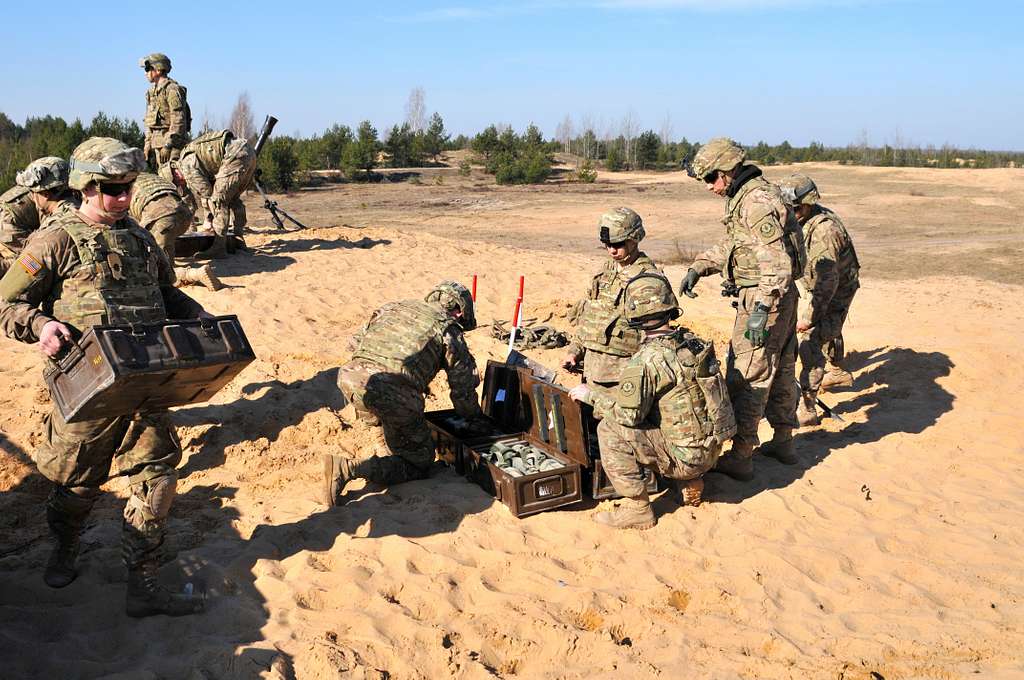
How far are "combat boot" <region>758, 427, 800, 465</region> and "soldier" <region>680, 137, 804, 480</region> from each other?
304 millimetres

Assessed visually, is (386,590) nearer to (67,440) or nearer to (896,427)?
(67,440)

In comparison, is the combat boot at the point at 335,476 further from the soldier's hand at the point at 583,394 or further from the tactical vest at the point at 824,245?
the tactical vest at the point at 824,245

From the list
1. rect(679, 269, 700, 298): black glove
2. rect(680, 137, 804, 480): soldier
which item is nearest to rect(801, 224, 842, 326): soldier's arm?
rect(680, 137, 804, 480): soldier

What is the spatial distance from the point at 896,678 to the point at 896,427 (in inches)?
168

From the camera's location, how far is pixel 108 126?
28281 mm

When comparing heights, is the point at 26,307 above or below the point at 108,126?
below

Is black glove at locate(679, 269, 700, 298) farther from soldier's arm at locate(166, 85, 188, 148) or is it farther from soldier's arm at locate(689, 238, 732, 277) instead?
soldier's arm at locate(166, 85, 188, 148)

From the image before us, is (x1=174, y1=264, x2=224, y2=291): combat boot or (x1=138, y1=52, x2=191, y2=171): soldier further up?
(x1=138, y1=52, x2=191, y2=171): soldier

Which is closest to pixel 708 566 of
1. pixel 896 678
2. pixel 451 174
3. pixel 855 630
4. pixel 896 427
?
pixel 855 630

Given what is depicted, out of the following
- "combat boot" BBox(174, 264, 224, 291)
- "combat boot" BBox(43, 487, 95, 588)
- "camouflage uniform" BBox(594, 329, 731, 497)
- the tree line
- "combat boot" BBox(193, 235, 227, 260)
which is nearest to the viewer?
"combat boot" BBox(43, 487, 95, 588)

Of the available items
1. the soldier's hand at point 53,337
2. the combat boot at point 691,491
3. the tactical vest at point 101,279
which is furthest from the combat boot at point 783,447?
the soldier's hand at point 53,337

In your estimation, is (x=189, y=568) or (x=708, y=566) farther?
(x=708, y=566)

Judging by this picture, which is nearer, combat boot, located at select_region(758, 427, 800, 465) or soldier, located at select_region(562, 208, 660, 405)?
soldier, located at select_region(562, 208, 660, 405)

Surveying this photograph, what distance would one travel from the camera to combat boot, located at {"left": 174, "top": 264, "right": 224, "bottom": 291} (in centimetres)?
1012
